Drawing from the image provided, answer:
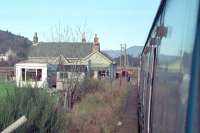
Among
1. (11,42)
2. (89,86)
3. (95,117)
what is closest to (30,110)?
(95,117)

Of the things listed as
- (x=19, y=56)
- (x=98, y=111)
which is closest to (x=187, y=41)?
(x=98, y=111)

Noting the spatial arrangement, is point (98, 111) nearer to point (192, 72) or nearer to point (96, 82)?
point (96, 82)

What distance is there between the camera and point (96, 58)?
6806 centimetres

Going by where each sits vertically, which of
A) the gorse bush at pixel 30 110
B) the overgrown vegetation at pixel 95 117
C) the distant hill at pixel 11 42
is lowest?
the overgrown vegetation at pixel 95 117

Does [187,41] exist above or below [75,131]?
above

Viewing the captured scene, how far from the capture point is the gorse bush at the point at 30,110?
345 inches

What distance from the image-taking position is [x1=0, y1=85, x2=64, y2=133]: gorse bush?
28.7 feet

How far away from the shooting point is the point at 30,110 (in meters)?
9.16

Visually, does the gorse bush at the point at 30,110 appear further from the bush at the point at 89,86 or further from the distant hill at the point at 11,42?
the distant hill at the point at 11,42

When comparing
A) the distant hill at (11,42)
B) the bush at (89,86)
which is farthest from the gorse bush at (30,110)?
the distant hill at (11,42)

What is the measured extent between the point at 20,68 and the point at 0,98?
44.3 meters

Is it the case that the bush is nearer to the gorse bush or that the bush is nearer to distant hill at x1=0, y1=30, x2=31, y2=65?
the gorse bush

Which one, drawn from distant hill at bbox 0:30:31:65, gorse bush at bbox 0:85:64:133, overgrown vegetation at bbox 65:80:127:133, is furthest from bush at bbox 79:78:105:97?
distant hill at bbox 0:30:31:65

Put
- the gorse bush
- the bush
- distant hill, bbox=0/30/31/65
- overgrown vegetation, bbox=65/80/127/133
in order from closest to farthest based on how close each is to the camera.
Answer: the gorse bush, overgrown vegetation, bbox=65/80/127/133, the bush, distant hill, bbox=0/30/31/65
